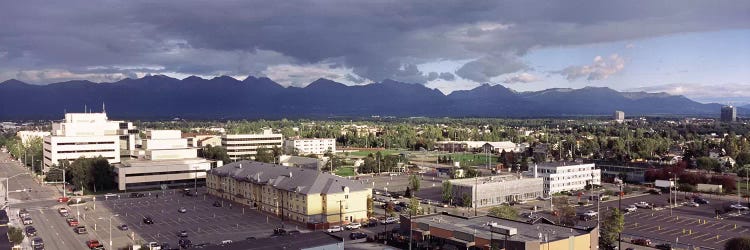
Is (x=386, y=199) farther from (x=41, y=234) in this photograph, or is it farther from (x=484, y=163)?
(x=484, y=163)

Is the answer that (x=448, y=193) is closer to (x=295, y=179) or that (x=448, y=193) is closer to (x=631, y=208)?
(x=295, y=179)

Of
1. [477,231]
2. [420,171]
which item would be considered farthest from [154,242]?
[420,171]

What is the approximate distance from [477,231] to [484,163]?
1890 inches

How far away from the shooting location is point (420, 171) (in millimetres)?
64875

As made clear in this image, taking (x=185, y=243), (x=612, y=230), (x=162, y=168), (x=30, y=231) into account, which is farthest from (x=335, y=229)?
(x=162, y=168)

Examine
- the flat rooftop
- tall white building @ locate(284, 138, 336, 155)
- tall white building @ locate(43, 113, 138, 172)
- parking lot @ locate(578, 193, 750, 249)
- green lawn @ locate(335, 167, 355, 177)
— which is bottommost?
parking lot @ locate(578, 193, 750, 249)

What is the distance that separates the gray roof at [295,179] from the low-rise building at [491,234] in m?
6.44

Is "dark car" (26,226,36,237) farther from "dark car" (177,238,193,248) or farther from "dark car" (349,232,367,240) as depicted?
"dark car" (349,232,367,240)

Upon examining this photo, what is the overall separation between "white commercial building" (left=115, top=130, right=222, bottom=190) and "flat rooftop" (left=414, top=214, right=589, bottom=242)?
28883 millimetres

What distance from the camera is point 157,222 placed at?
3566cm

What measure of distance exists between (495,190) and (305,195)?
15513 mm

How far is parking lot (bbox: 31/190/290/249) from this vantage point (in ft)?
102

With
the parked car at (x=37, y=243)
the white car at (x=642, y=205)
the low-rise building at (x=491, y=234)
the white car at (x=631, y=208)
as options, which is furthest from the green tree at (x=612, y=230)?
the parked car at (x=37, y=243)

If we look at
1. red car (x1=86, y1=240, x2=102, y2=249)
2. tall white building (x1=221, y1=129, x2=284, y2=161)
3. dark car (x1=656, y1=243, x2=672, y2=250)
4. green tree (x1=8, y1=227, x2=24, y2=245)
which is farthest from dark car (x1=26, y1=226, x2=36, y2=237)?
tall white building (x1=221, y1=129, x2=284, y2=161)
